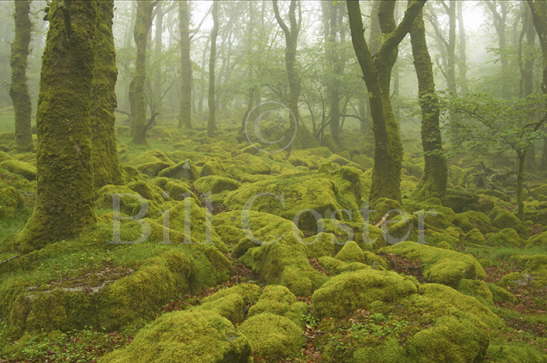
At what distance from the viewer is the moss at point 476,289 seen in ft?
22.3

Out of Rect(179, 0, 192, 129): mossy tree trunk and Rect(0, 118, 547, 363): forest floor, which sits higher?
Rect(179, 0, 192, 129): mossy tree trunk

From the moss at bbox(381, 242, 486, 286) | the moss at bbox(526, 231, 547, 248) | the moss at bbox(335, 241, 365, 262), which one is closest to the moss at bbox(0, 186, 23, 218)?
the moss at bbox(335, 241, 365, 262)

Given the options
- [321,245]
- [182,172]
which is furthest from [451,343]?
[182,172]

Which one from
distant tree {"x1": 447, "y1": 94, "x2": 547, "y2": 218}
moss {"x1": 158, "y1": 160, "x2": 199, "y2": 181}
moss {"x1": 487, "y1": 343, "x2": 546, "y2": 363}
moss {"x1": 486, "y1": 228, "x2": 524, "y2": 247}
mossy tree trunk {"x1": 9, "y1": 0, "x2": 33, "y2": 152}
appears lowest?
moss {"x1": 486, "y1": 228, "x2": 524, "y2": 247}

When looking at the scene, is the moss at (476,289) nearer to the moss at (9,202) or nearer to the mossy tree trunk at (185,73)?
the moss at (9,202)

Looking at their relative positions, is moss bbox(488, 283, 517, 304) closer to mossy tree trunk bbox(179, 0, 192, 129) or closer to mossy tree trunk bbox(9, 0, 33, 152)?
mossy tree trunk bbox(9, 0, 33, 152)

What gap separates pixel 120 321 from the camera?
17.2 feet

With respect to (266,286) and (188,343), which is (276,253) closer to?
(266,286)

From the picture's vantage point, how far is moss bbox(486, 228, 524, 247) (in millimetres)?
11320

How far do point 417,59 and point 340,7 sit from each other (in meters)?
19.9

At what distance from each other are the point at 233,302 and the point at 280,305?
2.49 feet

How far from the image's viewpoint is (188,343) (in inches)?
157

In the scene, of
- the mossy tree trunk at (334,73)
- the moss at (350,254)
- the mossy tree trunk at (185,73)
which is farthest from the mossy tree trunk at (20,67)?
the mossy tree trunk at (334,73)

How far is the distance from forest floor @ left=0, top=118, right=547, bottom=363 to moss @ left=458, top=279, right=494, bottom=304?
38 millimetres
